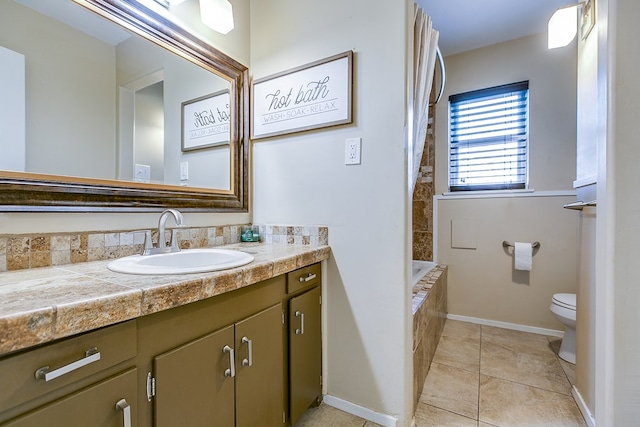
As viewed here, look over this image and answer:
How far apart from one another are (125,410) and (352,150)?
1228 millimetres

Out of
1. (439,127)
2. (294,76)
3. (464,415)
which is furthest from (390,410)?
(439,127)

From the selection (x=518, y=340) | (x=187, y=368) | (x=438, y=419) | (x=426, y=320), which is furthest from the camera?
(x=518, y=340)

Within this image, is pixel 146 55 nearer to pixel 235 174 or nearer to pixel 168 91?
pixel 168 91

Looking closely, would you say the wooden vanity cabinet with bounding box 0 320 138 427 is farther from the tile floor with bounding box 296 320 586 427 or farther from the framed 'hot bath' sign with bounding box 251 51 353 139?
the framed 'hot bath' sign with bounding box 251 51 353 139

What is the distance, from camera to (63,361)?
551mm

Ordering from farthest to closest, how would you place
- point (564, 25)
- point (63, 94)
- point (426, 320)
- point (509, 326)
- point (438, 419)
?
point (509, 326), point (426, 320), point (564, 25), point (438, 419), point (63, 94)

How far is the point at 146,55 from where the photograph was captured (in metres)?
1.26

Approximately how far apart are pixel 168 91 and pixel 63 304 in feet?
3.83

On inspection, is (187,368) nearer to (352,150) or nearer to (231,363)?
(231,363)

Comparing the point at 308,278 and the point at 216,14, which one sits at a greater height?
the point at 216,14

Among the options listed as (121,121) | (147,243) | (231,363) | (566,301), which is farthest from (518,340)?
(121,121)

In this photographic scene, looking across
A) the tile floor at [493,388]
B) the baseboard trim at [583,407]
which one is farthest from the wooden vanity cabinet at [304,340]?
the baseboard trim at [583,407]

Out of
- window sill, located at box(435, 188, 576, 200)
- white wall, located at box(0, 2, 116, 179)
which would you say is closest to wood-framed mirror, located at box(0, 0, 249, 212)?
white wall, located at box(0, 2, 116, 179)

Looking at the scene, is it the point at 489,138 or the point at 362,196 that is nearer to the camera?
the point at 362,196
